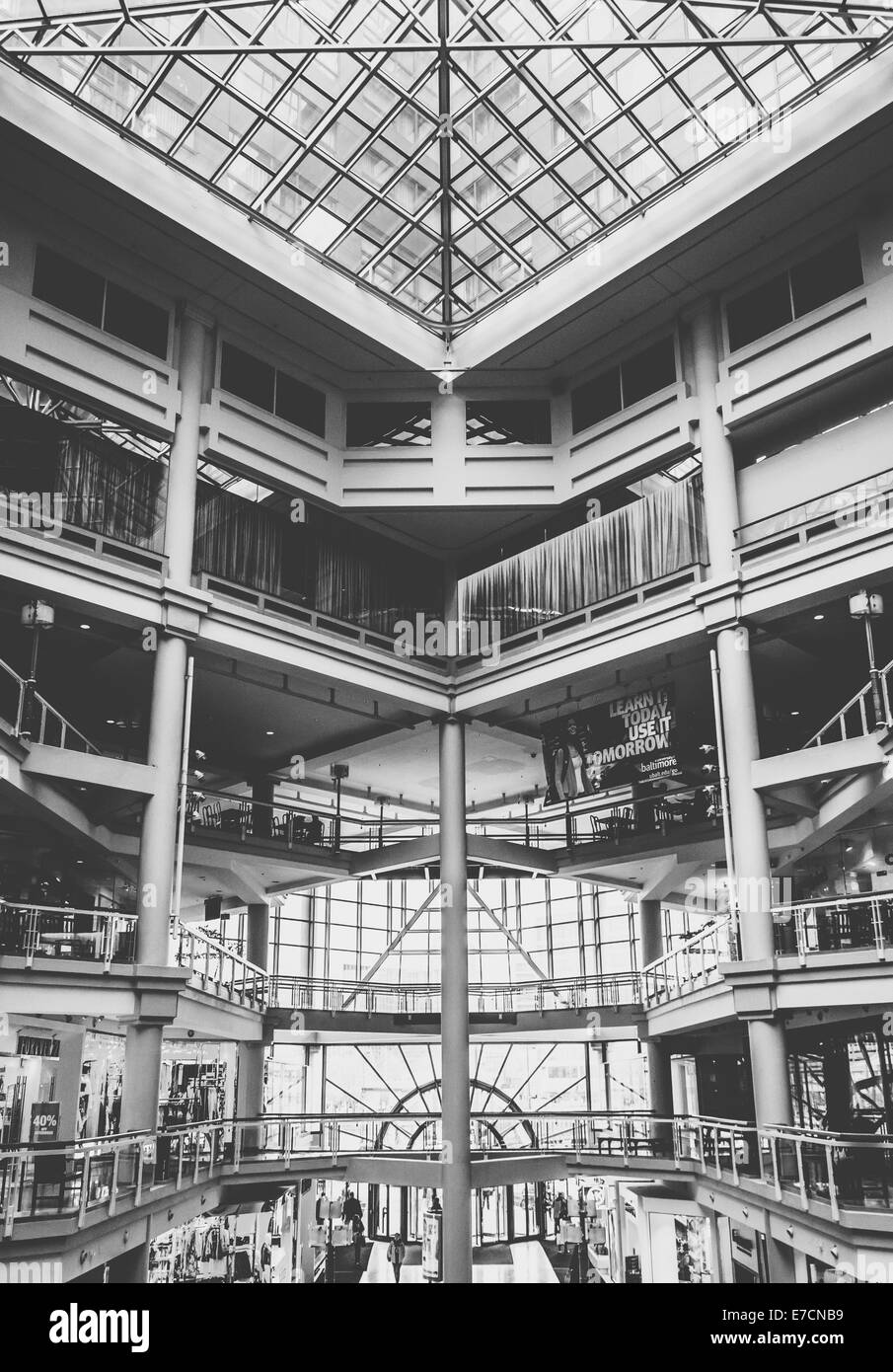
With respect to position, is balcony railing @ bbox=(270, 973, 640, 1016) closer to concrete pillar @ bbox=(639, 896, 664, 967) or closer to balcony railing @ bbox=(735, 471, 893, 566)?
concrete pillar @ bbox=(639, 896, 664, 967)

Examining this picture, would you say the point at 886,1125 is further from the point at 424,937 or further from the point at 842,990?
the point at 424,937

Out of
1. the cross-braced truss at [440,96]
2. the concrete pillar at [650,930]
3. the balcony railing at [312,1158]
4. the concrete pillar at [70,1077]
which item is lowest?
the balcony railing at [312,1158]

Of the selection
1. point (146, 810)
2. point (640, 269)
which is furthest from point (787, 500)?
point (146, 810)

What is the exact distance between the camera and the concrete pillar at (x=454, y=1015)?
20.5 meters

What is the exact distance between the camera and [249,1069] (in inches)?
1164

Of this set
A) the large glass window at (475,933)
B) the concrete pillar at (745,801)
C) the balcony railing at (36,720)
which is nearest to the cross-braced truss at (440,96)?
the concrete pillar at (745,801)

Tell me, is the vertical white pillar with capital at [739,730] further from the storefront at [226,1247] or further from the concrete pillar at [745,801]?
the storefront at [226,1247]

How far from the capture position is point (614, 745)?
882 inches

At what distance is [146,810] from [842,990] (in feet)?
38.3

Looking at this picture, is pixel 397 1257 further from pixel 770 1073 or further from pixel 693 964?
pixel 770 1073

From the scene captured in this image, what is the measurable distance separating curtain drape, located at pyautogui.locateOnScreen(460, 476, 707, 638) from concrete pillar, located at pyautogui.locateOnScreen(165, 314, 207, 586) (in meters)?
7.73

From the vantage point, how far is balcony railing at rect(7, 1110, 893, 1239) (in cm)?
1268

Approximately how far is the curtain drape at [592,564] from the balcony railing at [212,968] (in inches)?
382

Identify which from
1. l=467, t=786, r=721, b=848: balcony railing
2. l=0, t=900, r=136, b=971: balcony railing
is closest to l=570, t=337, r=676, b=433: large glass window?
l=467, t=786, r=721, b=848: balcony railing
